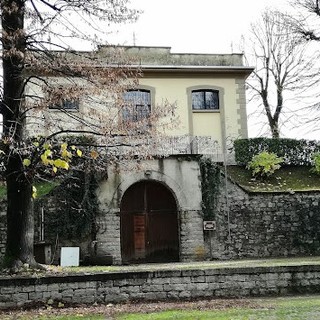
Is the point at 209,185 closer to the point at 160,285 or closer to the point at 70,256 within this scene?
the point at 70,256

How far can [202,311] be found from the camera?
8648mm

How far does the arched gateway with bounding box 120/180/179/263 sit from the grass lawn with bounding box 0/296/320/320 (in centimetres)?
876

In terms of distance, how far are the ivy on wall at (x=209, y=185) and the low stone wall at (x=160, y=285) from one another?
26.4 ft

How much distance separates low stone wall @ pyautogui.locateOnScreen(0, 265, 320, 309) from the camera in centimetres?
953

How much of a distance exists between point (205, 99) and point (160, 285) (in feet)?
49.2

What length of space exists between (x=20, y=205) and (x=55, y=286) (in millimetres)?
2459

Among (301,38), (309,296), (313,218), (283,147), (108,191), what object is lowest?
(309,296)

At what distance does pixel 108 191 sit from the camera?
17656mm

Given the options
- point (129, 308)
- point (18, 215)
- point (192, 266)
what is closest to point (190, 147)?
point (192, 266)

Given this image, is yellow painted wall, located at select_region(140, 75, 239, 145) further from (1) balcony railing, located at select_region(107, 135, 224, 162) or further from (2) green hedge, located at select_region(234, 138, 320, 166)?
(1) balcony railing, located at select_region(107, 135, 224, 162)

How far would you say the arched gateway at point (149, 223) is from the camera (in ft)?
60.4

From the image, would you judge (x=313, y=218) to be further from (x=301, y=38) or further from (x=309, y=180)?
(x=301, y=38)

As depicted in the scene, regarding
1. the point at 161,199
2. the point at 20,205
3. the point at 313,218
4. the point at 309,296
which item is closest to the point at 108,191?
the point at 161,199

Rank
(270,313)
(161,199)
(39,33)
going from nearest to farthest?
(270,313) → (39,33) → (161,199)
